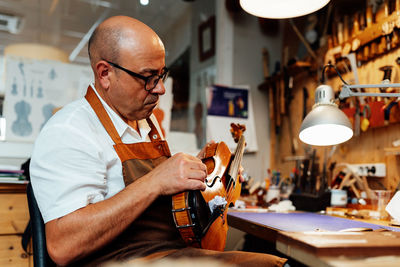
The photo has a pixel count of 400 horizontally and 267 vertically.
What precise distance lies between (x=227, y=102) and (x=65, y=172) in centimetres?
232

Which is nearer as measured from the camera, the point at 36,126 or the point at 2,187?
the point at 2,187

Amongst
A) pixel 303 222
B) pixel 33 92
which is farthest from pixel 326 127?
pixel 33 92

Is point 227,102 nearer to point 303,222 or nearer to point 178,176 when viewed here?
point 303,222

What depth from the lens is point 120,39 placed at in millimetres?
1466

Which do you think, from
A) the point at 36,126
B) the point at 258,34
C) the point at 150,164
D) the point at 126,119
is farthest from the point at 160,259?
the point at 258,34

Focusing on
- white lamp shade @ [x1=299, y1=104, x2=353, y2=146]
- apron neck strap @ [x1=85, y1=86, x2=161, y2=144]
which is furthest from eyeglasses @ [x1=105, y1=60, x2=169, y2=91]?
white lamp shade @ [x1=299, y1=104, x2=353, y2=146]

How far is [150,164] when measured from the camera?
1.44 m

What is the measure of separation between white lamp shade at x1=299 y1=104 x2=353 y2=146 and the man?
766 millimetres

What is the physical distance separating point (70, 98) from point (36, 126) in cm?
33

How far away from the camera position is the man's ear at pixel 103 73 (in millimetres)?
1485

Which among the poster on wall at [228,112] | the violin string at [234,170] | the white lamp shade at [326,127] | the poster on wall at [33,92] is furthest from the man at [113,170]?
the poster on wall at [228,112]

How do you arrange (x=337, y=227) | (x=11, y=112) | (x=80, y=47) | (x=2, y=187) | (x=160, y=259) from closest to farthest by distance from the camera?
(x=160, y=259)
(x=337, y=227)
(x=2, y=187)
(x=11, y=112)
(x=80, y=47)

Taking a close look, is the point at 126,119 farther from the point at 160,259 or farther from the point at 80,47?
the point at 80,47

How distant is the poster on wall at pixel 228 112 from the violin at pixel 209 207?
1647 mm
